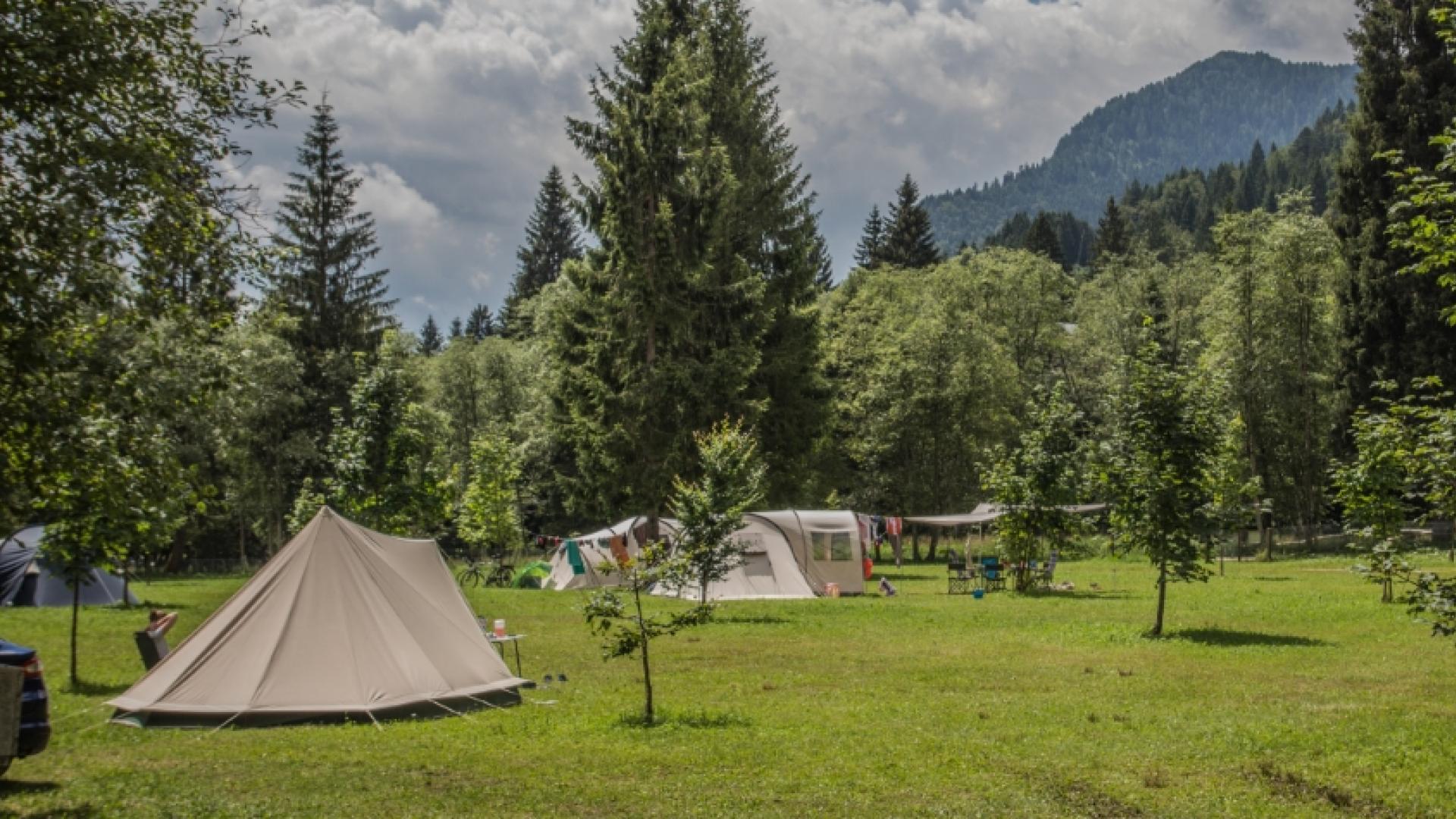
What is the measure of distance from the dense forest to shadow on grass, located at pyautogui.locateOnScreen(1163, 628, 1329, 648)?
1.84m

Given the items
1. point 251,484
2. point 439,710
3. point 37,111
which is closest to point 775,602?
point 439,710

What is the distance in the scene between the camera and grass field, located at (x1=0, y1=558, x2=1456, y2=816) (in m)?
8.46

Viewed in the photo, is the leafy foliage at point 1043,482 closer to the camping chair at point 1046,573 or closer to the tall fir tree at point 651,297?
the camping chair at point 1046,573

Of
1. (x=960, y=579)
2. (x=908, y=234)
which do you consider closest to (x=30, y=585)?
(x=960, y=579)

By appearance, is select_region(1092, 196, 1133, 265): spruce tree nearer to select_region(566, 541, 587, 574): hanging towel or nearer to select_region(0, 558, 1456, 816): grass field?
select_region(566, 541, 587, 574): hanging towel

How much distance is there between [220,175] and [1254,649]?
15.3m

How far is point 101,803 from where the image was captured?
8469 mm

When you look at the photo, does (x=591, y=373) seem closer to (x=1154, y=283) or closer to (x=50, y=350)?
(x=50, y=350)

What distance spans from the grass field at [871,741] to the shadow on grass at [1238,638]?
10cm

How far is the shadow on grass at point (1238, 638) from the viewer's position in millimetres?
17234

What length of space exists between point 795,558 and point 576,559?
6.98m

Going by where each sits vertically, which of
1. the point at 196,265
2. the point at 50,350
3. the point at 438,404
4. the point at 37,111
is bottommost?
the point at 50,350

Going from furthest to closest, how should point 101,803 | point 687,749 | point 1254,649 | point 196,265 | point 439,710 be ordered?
point 1254,649 < point 439,710 < point 687,749 < point 196,265 < point 101,803

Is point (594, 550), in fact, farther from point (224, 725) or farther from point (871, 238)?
point (871, 238)
